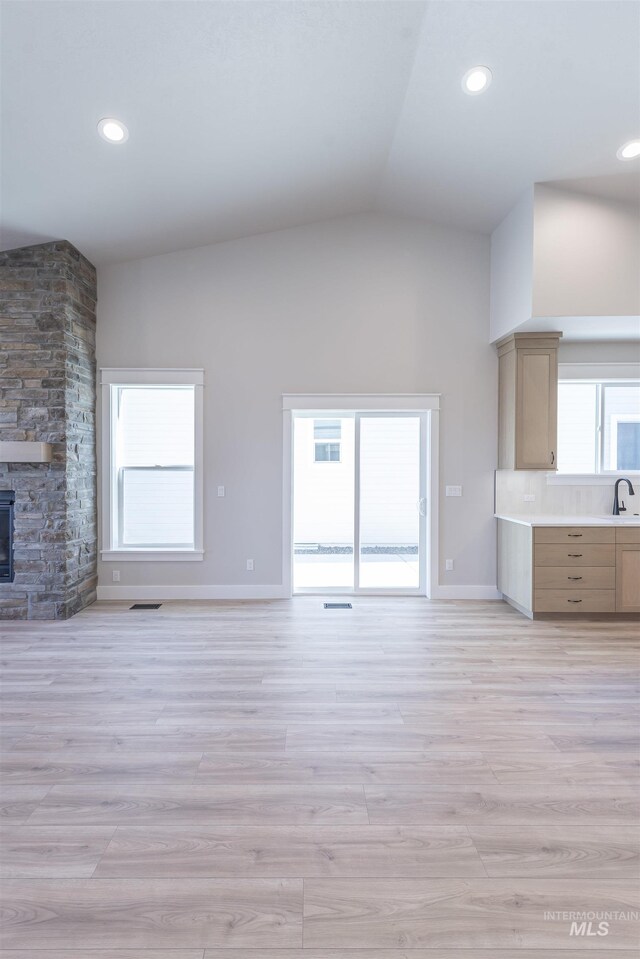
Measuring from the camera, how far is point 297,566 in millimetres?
5535

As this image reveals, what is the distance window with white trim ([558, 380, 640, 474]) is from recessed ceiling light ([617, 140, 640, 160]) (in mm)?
2020

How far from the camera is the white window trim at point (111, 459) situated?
520 cm

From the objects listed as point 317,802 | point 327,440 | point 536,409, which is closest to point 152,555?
point 327,440

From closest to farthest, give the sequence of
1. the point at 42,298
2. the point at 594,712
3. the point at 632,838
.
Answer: the point at 632,838
the point at 594,712
the point at 42,298

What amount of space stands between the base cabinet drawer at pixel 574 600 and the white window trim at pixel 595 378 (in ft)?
3.82

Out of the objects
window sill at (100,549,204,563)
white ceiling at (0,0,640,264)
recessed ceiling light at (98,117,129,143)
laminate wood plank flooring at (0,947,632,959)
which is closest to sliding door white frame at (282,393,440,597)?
window sill at (100,549,204,563)

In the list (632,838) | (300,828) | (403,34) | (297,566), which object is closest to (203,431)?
(297,566)

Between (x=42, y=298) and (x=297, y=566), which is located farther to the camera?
(x=297, y=566)

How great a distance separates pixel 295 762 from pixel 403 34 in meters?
4.09

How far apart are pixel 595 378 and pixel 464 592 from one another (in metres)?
2.56

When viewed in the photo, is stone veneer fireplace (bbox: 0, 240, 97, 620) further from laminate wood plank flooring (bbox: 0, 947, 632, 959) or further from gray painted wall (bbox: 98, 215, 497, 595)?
laminate wood plank flooring (bbox: 0, 947, 632, 959)

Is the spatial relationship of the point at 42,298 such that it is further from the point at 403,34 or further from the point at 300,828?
the point at 300,828

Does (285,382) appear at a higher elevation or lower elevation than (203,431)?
higher

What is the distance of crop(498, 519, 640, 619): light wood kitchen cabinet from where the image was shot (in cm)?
454
